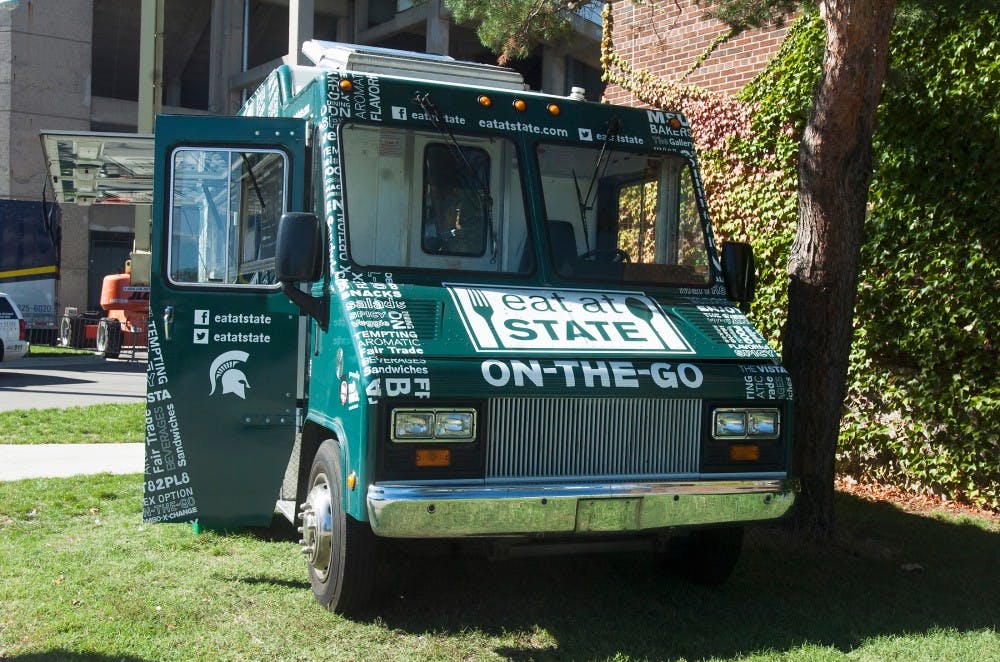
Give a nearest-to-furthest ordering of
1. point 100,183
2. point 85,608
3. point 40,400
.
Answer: point 85,608 < point 100,183 < point 40,400

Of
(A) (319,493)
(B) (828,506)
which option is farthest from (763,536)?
(A) (319,493)

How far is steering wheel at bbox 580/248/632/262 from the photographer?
5535 mm

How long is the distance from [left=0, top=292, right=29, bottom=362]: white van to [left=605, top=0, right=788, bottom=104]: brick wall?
11.9 meters

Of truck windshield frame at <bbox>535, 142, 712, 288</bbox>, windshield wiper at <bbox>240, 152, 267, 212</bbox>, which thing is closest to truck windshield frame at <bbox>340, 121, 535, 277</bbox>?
truck windshield frame at <bbox>535, 142, 712, 288</bbox>

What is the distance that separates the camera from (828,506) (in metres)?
6.41

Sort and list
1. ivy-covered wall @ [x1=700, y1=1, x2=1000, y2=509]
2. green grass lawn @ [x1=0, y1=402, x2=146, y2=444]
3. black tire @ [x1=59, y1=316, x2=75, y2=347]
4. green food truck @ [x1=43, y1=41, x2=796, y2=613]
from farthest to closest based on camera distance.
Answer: black tire @ [x1=59, y1=316, x2=75, y2=347] < green grass lawn @ [x1=0, y1=402, x2=146, y2=444] < ivy-covered wall @ [x1=700, y1=1, x2=1000, y2=509] < green food truck @ [x1=43, y1=41, x2=796, y2=613]

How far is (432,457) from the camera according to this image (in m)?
4.35

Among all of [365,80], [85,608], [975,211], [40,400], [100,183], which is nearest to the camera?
[85,608]

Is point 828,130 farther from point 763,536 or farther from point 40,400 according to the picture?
point 40,400

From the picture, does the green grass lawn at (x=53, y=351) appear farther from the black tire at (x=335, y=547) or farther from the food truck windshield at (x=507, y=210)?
the black tire at (x=335, y=547)

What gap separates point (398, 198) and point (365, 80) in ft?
2.09

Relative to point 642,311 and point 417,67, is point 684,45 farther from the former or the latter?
point 642,311

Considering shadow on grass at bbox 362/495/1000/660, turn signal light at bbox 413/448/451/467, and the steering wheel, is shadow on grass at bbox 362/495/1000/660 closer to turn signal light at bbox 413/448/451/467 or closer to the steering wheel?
turn signal light at bbox 413/448/451/467

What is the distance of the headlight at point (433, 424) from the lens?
14.1 ft
